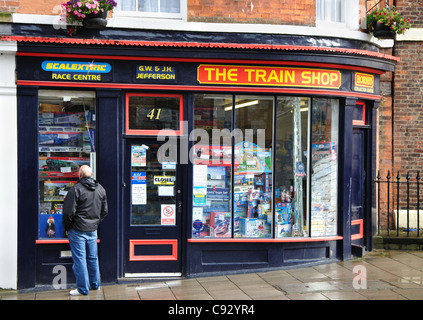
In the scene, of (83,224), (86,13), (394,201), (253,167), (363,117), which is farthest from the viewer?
(394,201)

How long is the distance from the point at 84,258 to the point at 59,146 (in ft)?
6.53

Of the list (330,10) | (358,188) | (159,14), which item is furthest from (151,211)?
(330,10)

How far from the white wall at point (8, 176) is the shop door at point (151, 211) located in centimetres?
173

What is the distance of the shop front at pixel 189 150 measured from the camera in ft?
28.6

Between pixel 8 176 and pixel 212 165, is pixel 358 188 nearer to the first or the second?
pixel 212 165

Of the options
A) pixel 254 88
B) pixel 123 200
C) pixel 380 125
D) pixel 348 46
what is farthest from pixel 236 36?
pixel 380 125

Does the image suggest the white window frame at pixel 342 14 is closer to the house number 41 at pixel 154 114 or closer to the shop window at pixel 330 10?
the shop window at pixel 330 10

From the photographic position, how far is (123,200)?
9.05 m

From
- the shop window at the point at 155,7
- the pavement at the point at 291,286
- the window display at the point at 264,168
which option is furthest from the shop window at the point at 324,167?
the shop window at the point at 155,7

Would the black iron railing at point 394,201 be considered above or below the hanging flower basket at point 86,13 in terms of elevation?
below

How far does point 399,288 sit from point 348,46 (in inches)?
168

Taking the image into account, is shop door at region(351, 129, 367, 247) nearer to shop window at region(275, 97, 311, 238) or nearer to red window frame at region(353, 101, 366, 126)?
red window frame at region(353, 101, 366, 126)

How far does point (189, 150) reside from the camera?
9211 millimetres

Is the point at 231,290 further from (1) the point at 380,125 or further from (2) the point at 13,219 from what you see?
(1) the point at 380,125
